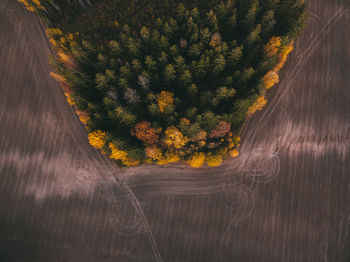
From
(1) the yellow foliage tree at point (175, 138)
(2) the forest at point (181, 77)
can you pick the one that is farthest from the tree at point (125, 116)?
(1) the yellow foliage tree at point (175, 138)

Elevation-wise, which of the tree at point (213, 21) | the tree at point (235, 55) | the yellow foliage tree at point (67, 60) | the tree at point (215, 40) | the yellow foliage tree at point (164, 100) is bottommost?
the yellow foliage tree at point (164, 100)

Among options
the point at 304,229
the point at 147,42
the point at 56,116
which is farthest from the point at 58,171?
the point at 304,229

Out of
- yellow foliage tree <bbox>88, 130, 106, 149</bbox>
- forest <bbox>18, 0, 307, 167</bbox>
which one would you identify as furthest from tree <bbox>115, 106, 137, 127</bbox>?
yellow foliage tree <bbox>88, 130, 106, 149</bbox>

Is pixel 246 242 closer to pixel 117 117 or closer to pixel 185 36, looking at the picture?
pixel 117 117

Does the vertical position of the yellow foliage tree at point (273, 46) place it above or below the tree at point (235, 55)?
above

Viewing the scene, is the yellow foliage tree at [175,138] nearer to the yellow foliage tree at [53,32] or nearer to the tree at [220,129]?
the tree at [220,129]

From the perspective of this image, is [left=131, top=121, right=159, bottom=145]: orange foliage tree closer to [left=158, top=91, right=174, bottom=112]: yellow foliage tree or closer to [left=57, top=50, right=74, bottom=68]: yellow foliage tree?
[left=158, top=91, right=174, bottom=112]: yellow foliage tree

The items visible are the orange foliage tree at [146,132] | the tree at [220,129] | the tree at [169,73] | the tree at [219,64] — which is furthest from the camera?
the tree at [220,129]

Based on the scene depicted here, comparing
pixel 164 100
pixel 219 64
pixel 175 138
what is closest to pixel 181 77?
pixel 164 100
